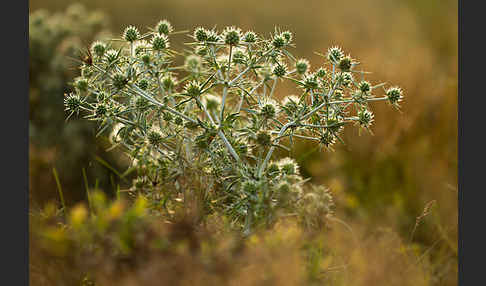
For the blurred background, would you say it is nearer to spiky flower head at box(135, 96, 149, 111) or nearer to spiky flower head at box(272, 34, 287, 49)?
spiky flower head at box(272, 34, 287, 49)

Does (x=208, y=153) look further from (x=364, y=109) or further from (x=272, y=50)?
(x=364, y=109)

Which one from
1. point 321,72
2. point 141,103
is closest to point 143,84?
point 141,103

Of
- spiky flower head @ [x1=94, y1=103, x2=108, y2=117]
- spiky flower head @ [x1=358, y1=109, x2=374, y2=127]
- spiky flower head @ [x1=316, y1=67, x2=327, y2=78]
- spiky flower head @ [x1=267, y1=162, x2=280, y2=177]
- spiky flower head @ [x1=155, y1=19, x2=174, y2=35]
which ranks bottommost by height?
spiky flower head @ [x1=267, y1=162, x2=280, y2=177]

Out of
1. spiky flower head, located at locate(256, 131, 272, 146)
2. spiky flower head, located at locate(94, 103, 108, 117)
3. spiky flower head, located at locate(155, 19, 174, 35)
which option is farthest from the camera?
spiky flower head, located at locate(155, 19, 174, 35)

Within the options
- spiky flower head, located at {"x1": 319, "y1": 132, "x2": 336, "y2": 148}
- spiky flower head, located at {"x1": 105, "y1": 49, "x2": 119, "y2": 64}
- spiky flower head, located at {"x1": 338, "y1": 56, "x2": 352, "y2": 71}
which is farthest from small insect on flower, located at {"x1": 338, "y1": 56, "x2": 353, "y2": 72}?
spiky flower head, located at {"x1": 105, "y1": 49, "x2": 119, "y2": 64}

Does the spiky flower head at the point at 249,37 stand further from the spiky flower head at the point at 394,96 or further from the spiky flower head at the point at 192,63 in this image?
the spiky flower head at the point at 394,96

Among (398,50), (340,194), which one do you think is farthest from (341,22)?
(340,194)

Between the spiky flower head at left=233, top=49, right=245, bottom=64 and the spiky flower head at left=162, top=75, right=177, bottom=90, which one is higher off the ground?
the spiky flower head at left=233, top=49, right=245, bottom=64

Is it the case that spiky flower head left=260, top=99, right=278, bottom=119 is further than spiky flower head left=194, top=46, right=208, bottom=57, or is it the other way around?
spiky flower head left=194, top=46, right=208, bottom=57

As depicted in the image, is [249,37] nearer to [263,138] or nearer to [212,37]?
[212,37]
